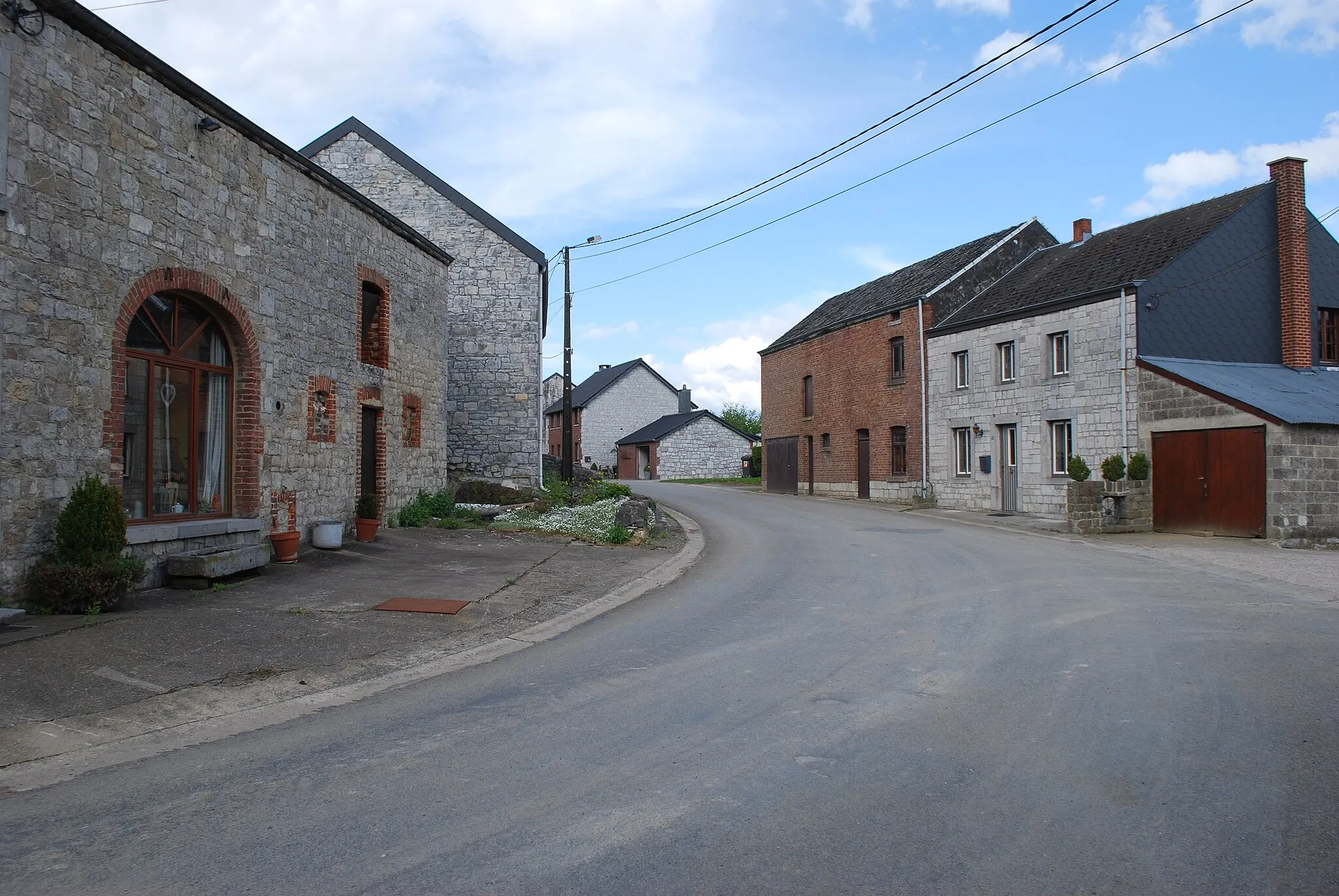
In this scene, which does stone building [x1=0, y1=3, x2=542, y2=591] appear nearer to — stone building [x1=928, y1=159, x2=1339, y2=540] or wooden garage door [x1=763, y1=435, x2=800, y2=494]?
stone building [x1=928, y1=159, x2=1339, y2=540]

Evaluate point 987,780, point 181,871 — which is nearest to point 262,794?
point 181,871

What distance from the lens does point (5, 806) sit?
4102 mm

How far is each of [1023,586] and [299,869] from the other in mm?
9037

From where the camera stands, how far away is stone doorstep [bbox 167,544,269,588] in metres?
9.04

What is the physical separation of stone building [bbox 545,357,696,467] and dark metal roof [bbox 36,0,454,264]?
46.7 meters

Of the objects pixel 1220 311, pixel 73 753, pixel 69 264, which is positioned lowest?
pixel 73 753

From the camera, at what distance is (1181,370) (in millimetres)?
18547

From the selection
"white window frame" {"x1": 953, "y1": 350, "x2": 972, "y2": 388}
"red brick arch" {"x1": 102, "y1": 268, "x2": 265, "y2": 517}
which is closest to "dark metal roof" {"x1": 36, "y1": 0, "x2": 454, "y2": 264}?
"red brick arch" {"x1": 102, "y1": 268, "x2": 265, "y2": 517}

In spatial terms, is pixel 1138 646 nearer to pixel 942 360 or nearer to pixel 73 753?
pixel 73 753

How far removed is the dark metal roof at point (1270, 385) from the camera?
16.4 meters

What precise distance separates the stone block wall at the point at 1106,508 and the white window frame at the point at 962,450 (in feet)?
22.3

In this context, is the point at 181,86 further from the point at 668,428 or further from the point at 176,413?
the point at 668,428

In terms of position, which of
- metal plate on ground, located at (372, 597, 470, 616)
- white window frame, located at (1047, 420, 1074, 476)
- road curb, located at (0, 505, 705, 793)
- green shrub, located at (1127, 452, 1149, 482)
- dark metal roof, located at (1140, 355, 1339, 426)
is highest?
dark metal roof, located at (1140, 355, 1339, 426)

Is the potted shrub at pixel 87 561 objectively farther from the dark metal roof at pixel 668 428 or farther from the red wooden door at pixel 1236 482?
the dark metal roof at pixel 668 428
